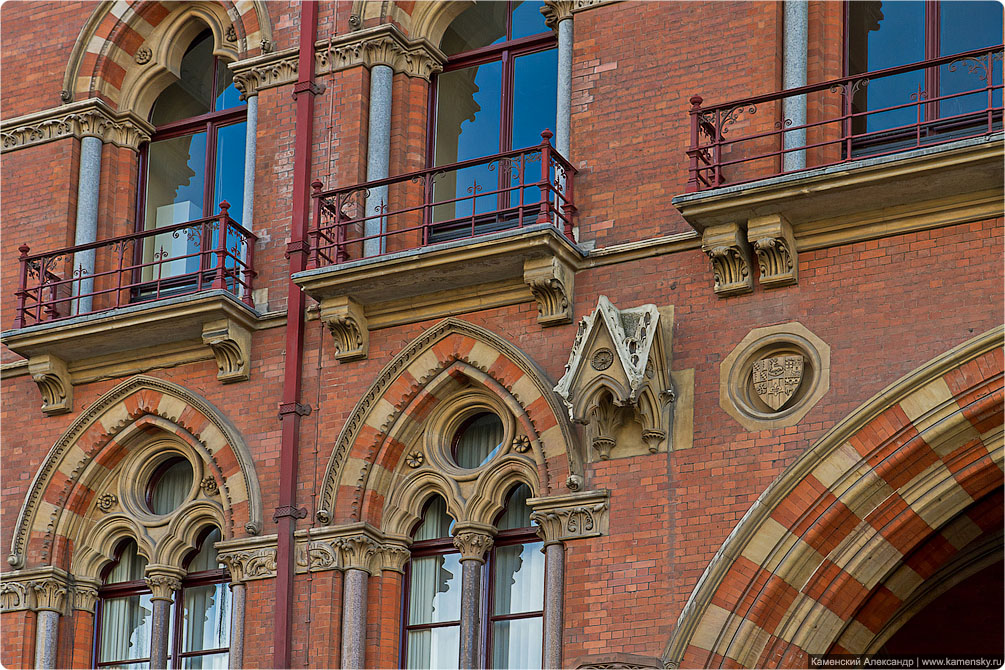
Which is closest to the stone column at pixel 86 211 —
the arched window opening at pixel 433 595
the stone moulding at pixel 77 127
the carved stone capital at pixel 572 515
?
the stone moulding at pixel 77 127

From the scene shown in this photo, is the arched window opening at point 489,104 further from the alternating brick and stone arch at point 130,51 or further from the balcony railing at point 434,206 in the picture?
the alternating brick and stone arch at point 130,51

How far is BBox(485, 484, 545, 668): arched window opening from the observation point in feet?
54.1

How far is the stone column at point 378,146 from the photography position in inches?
713

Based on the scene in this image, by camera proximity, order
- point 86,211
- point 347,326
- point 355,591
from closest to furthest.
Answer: point 355,591, point 347,326, point 86,211

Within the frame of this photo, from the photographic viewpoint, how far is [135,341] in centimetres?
1845

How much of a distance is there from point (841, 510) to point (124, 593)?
7.22 metres

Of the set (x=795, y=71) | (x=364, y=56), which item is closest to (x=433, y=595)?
(x=364, y=56)

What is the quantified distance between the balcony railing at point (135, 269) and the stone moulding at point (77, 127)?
3.90 feet

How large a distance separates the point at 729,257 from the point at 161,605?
6.30 metres

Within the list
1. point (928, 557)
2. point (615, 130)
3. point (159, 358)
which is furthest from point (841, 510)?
point (159, 358)

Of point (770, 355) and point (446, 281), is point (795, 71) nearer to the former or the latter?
point (770, 355)

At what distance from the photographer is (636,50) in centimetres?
1744

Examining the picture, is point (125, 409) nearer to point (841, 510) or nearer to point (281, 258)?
point (281, 258)

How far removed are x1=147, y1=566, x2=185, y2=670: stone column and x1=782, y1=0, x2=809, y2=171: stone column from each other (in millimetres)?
6824
